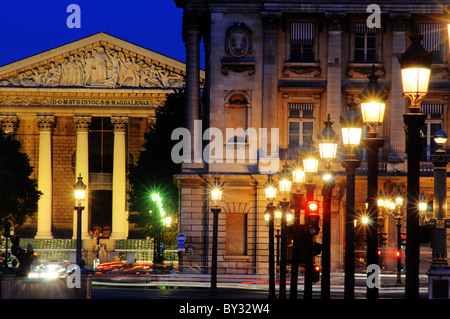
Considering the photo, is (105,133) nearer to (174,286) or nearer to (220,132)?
(220,132)

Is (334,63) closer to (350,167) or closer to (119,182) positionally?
(350,167)

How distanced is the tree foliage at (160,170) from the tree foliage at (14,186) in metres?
8.11

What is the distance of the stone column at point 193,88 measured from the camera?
59375 mm

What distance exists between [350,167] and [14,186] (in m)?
61.1

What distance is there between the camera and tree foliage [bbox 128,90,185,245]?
75.0 meters

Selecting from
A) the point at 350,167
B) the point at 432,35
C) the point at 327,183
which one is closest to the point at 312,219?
the point at 327,183

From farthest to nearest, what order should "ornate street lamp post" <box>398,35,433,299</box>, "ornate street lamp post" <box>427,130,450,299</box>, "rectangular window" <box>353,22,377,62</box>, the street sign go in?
"rectangular window" <box>353,22,377,62</box> < the street sign < "ornate street lamp post" <box>427,130,450,299</box> < "ornate street lamp post" <box>398,35,433,299</box>

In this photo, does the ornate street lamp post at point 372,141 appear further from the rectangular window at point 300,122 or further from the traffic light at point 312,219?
the rectangular window at point 300,122

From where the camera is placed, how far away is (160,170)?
7594cm

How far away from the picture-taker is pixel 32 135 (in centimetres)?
11712

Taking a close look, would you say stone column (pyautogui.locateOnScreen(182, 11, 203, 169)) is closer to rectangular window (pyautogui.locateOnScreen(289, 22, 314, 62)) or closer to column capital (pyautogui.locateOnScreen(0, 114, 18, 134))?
rectangular window (pyautogui.locateOnScreen(289, 22, 314, 62))

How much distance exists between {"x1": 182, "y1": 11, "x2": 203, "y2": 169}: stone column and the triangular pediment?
4736 cm

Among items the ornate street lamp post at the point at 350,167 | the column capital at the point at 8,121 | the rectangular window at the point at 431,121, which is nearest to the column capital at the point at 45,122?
the column capital at the point at 8,121

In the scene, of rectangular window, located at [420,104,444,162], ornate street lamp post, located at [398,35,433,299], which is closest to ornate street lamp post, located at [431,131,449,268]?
ornate street lamp post, located at [398,35,433,299]
